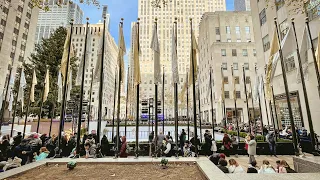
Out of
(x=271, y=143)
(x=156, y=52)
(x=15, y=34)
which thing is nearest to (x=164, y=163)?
(x=156, y=52)

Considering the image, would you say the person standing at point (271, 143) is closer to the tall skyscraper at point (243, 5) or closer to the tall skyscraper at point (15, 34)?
the tall skyscraper at point (15, 34)

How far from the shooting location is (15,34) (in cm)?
4575

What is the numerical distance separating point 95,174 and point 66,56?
8.55m

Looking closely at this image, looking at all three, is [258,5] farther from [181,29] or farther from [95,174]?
[181,29]

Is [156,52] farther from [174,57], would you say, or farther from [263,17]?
[263,17]

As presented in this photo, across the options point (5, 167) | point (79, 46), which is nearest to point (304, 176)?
point (5, 167)

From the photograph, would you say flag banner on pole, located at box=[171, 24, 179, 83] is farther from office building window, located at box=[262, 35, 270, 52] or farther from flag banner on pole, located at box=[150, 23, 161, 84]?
office building window, located at box=[262, 35, 270, 52]

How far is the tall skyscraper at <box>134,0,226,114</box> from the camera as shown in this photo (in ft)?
302

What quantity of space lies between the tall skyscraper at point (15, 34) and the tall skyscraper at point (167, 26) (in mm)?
50350

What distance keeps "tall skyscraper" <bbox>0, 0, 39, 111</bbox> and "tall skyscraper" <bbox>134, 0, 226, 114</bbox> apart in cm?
5035

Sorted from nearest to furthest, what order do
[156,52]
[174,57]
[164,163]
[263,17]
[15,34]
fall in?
[164,163] → [156,52] → [174,57] → [263,17] → [15,34]

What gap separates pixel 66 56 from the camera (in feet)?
38.2

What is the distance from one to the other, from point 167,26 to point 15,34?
69.2 metres

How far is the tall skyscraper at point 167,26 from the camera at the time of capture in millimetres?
92062
